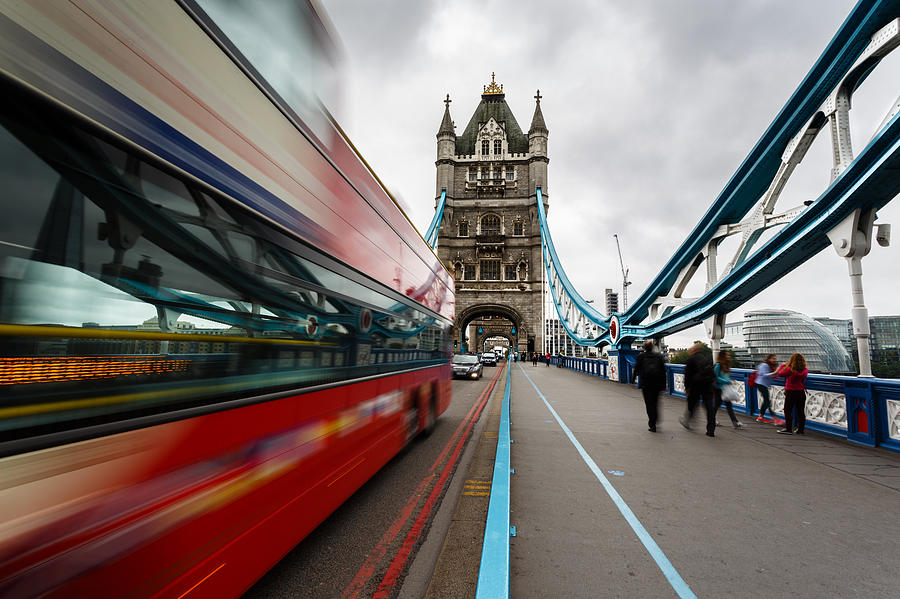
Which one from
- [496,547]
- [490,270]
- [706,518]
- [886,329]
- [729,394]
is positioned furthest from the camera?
[490,270]

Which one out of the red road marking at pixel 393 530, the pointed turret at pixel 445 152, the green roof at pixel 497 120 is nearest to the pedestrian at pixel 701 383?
the red road marking at pixel 393 530

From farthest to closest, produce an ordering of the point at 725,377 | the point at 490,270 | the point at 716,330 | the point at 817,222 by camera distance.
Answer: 1. the point at 490,270
2. the point at 716,330
3. the point at 817,222
4. the point at 725,377

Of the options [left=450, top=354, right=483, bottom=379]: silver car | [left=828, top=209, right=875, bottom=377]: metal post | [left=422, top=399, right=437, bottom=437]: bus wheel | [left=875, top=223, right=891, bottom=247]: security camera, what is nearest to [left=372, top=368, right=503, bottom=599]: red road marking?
[left=422, top=399, right=437, bottom=437]: bus wheel

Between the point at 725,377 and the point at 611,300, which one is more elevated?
the point at 611,300

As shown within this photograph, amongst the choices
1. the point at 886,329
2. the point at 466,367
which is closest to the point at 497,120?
the point at 466,367

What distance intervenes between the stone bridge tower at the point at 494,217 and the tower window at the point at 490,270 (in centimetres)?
6

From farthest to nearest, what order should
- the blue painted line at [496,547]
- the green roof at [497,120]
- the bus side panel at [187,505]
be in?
the green roof at [497,120]
the blue painted line at [496,547]
the bus side panel at [187,505]

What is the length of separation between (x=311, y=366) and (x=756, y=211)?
14188 millimetres

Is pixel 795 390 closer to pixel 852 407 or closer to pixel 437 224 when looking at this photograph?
pixel 852 407

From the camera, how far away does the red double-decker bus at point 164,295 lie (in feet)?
3.73

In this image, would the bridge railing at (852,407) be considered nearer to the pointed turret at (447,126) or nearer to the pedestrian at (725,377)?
the pedestrian at (725,377)

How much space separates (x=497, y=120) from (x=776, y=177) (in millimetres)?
45769

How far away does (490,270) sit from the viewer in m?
47.1

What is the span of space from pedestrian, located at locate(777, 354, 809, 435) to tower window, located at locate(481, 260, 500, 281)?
40212 mm
